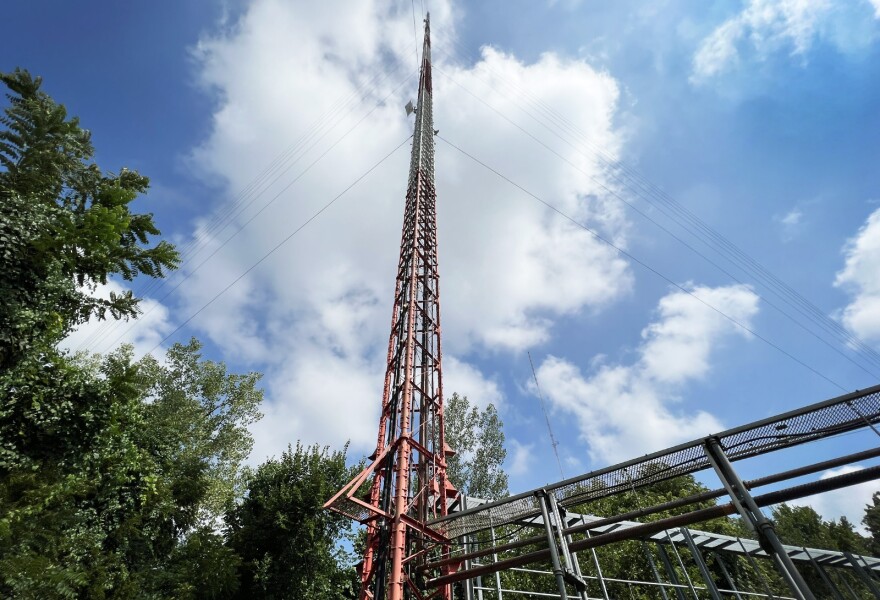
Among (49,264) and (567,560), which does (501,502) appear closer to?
(567,560)

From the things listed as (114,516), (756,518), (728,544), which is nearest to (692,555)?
(728,544)

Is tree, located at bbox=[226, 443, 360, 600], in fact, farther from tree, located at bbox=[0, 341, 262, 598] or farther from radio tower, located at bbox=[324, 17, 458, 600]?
radio tower, located at bbox=[324, 17, 458, 600]

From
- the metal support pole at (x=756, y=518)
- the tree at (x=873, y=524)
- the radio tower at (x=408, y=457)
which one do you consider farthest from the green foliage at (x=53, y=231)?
the tree at (x=873, y=524)

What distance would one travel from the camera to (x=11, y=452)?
28.8 ft

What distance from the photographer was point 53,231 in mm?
10586

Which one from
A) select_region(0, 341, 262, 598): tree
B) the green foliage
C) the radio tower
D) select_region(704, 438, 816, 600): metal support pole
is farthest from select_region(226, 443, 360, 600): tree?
select_region(704, 438, 816, 600): metal support pole

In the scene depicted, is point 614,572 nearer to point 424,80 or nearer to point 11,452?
point 11,452

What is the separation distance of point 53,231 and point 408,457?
10163 mm

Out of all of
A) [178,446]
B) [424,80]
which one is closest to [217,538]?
[178,446]

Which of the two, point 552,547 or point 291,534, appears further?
point 291,534

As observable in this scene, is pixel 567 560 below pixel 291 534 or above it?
below

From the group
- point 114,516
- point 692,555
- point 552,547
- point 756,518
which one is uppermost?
point 114,516

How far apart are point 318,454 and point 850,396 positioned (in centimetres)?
1578

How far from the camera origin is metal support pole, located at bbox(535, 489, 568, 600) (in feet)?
18.1
